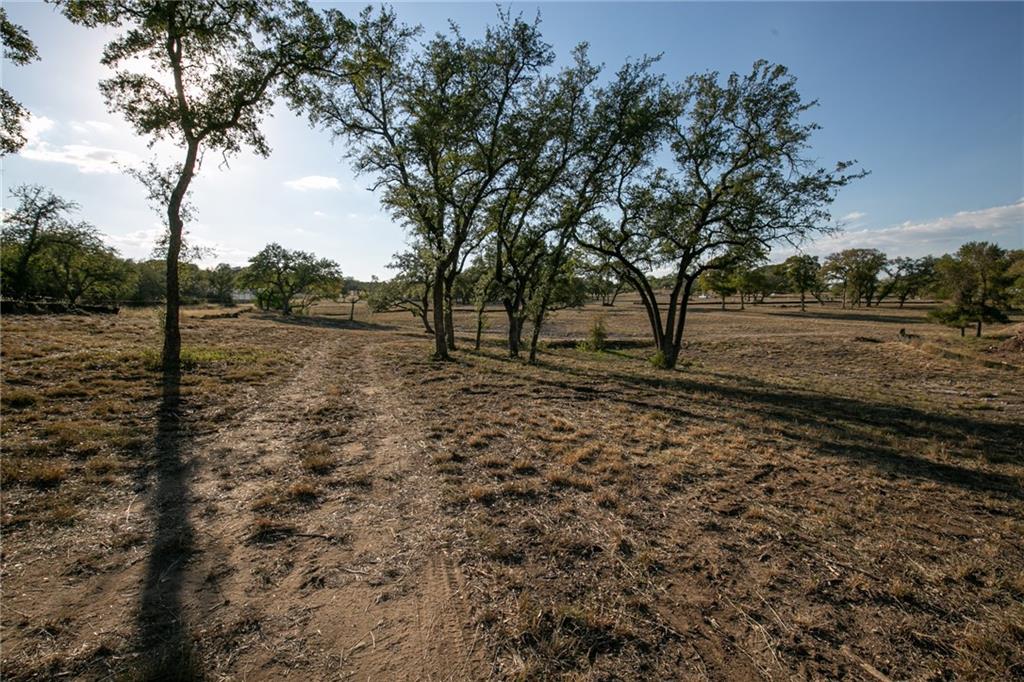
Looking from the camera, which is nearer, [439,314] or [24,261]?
[439,314]

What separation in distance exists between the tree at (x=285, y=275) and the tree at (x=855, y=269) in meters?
90.2

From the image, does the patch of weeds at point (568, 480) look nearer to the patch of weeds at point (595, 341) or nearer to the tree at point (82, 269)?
the patch of weeds at point (595, 341)

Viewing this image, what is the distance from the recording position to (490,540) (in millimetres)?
4777

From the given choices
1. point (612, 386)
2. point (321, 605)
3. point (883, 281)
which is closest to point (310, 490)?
point (321, 605)

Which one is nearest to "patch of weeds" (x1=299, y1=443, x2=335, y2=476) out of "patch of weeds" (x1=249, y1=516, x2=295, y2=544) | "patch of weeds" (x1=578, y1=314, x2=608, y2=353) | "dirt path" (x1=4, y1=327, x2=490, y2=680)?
"dirt path" (x1=4, y1=327, x2=490, y2=680)

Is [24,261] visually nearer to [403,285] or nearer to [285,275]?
[285,275]

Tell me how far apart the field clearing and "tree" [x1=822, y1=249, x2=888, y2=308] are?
84.8m

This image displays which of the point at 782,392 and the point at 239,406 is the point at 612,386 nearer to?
the point at 782,392

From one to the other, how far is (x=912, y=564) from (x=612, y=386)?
33.6 feet

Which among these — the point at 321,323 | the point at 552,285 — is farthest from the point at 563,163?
the point at 321,323

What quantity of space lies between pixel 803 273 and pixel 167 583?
314 ft

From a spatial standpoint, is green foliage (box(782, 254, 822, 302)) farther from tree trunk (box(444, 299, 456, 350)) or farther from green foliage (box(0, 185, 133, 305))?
green foliage (box(0, 185, 133, 305))

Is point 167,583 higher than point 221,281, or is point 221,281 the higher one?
point 221,281

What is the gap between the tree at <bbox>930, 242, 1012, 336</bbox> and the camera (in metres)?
36.7
